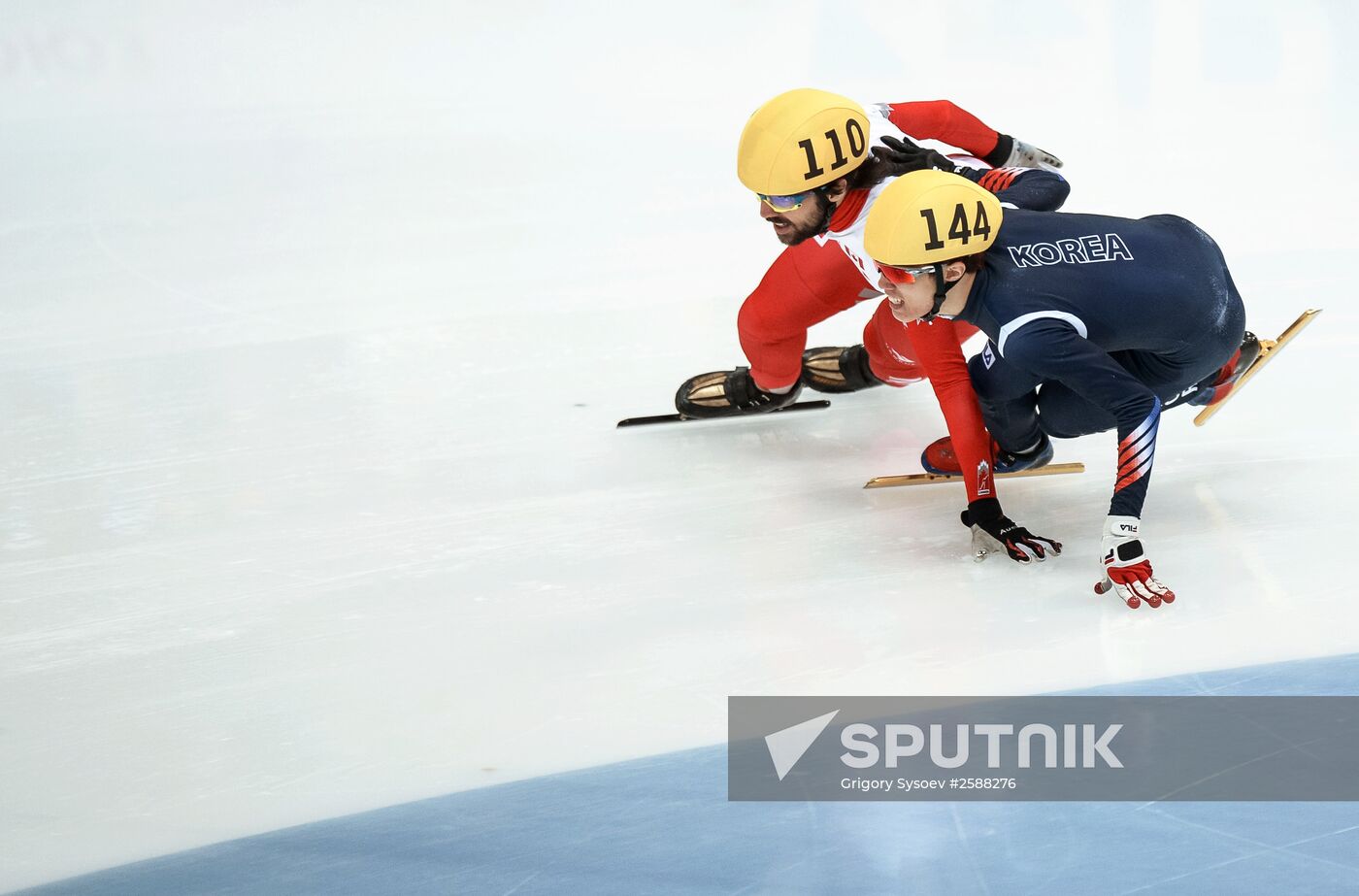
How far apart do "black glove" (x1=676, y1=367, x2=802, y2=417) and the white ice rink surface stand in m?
0.07

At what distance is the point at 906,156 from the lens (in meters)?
3.84

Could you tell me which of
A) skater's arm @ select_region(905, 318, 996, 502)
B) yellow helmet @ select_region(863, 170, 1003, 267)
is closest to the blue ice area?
skater's arm @ select_region(905, 318, 996, 502)

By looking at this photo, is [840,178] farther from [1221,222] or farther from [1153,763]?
[1221,222]

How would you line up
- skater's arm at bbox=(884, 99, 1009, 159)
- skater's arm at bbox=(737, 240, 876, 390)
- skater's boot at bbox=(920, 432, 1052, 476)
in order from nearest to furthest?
1. skater's boot at bbox=(920, 432, 1052, 476)
2. skater's arm at bbox=(884, 99, 1009, 159)
3. skater's arm at bbox=(737, 240, 876, 390)

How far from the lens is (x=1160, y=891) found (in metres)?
2.43

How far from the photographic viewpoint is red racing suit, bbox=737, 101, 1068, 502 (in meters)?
3.76

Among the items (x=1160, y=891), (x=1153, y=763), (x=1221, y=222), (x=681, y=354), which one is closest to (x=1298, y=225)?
(x=1221, y=222)

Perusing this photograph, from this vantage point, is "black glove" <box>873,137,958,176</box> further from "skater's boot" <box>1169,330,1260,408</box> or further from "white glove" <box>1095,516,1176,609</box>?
"white glove" <box>1095,516,1176,609</box>

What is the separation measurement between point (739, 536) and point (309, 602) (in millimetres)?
1126

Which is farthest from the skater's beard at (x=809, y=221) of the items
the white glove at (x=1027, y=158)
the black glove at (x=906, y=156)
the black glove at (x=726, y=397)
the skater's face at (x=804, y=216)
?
the black glove at (x=726, y=397)

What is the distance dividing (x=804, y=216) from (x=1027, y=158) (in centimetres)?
85

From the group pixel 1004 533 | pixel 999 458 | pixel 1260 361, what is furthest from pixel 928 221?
pixel 1260 361

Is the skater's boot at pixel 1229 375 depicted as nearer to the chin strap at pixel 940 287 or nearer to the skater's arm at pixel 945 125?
the skater's arm at pixel 945 125
